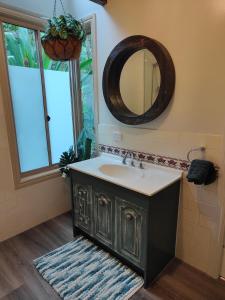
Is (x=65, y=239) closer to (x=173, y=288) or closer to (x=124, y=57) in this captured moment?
(x=173, y=288)


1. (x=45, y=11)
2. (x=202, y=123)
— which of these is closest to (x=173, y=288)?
(x=202, y=123)

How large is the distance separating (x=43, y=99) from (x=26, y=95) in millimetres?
190

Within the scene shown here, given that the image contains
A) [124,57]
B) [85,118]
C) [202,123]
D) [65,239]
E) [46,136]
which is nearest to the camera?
[202,123]

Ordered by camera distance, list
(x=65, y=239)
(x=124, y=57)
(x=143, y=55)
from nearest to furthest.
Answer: (x=143, y=55)
(x=124, y=57)
(x=65, y=239)

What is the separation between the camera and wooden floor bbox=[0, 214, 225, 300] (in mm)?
1562

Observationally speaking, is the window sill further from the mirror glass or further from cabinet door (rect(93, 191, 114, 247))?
the mirror glass

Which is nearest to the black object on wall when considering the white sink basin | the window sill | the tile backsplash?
the tile backsplash

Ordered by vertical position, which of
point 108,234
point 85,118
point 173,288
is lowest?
point 173,288

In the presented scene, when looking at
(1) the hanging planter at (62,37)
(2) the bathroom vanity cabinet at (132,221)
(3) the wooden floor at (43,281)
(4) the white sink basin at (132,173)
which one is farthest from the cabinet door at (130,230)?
(1) the hanging planter at (62,37)

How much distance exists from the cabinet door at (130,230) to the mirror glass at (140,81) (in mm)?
883

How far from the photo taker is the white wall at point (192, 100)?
1.46 meters

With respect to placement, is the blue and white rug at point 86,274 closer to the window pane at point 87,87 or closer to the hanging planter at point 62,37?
the window pane at point 87,87

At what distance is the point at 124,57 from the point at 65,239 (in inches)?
76.8

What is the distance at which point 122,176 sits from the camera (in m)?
2.04
